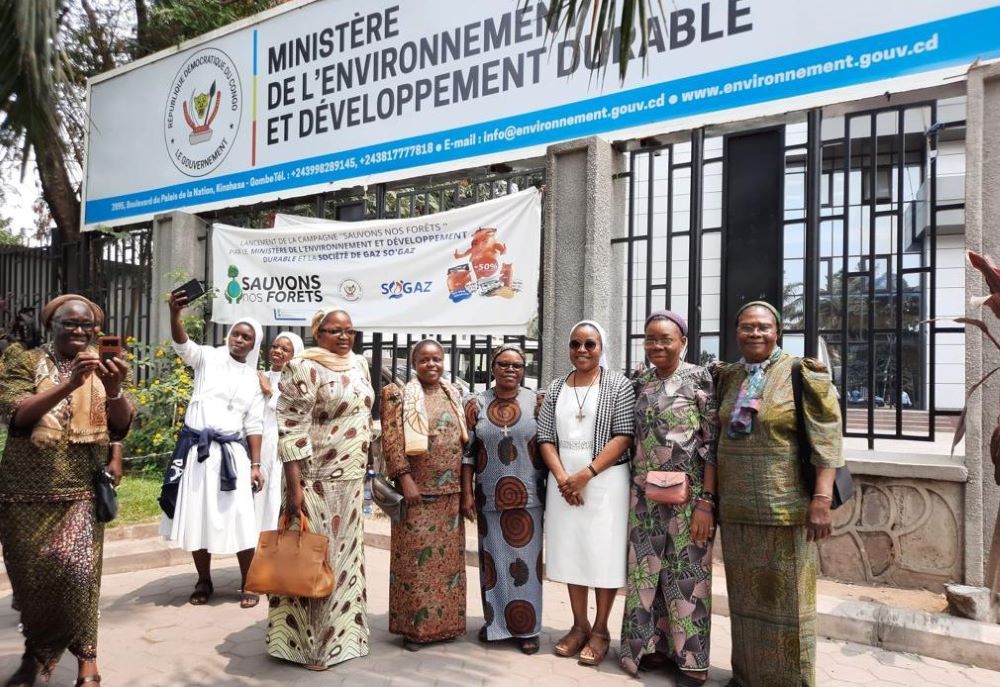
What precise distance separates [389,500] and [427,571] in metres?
0.40

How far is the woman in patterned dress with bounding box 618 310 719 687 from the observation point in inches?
126

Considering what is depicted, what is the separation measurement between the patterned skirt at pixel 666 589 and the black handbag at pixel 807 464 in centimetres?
Answer: 52

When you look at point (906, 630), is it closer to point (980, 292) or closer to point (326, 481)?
point (980, 292)

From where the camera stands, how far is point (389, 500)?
3.46 metres

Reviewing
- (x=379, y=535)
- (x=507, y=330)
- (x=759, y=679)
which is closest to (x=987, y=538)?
(x=759, y=679)

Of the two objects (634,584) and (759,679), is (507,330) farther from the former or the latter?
(759,679)

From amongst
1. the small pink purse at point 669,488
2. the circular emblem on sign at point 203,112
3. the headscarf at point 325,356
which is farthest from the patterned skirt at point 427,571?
the circular emblem on sign at point 203,112

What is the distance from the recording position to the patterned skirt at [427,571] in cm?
353

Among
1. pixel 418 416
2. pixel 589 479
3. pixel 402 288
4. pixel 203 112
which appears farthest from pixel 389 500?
pixel 203 112

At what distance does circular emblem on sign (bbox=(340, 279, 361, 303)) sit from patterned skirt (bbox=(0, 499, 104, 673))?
3612mm

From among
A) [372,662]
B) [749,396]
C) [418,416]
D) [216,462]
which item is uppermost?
[749,396]

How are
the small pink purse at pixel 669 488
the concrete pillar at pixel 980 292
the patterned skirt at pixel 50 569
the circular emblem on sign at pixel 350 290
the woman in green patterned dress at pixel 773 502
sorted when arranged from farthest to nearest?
the circular emblem on sign at pixel 350 290
the concrete pillar at pixel 980 292
the small pink purse at pixel 669 488
the woman in green patterned dress at pixel 773 502
the patterned skirt at pixel 50 569

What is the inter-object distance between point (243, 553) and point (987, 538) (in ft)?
13.7

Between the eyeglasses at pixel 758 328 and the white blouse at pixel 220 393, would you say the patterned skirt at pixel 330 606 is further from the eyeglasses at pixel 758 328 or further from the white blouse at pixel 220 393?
the eyeglasses at pixel 758 328
